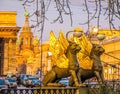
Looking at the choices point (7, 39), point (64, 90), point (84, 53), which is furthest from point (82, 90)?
point (7, 39)

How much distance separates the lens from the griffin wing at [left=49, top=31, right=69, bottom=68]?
9.12 metres

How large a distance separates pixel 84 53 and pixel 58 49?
2.86 ft

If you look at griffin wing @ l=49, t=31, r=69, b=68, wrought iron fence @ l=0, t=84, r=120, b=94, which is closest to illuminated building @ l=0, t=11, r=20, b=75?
griffin wing @ l=49, t=31, r=69, b=68

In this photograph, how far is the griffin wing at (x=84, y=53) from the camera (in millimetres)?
9750

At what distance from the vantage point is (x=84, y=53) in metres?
9.84

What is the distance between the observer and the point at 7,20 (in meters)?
52.6

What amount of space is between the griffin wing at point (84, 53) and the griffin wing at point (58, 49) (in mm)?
573

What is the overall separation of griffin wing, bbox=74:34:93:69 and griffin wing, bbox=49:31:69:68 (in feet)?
1.88

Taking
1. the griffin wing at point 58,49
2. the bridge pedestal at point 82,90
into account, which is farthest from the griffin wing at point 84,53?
the bridge pedestal at point 82,90

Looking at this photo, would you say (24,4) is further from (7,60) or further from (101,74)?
(7,60)

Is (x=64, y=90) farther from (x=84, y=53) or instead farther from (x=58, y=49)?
(x=84, y=53)

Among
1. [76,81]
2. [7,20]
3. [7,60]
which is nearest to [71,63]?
[76,81]

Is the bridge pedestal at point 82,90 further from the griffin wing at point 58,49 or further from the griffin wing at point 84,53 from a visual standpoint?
the griffin wing at point 84,53

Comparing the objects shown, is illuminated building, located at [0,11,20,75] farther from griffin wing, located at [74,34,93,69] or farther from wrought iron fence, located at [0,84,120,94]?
wrought iron fence, located at [0,84,120,94]
